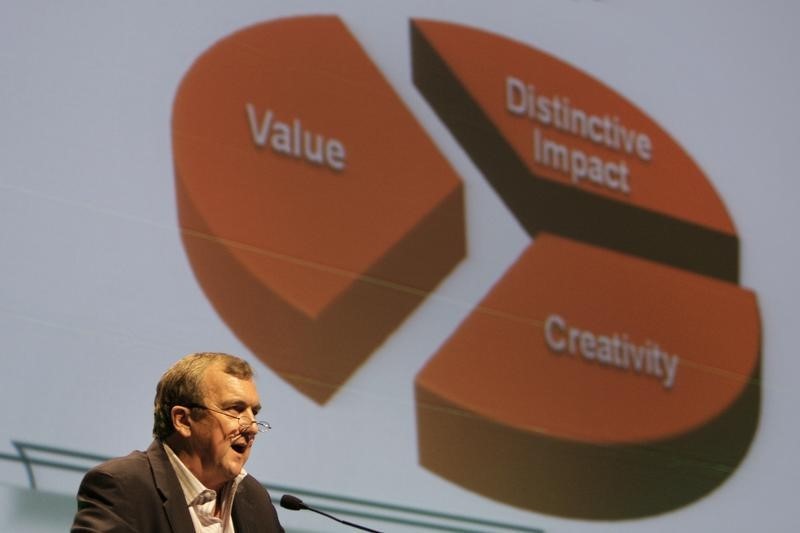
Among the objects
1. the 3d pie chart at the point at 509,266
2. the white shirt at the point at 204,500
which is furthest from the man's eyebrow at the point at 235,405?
the 3d pie chart at the point at 509,266

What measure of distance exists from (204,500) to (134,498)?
15 centimetres

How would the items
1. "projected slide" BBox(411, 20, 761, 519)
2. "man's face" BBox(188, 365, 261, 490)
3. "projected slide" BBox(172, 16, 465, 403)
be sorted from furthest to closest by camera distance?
1. "projected slide" BBox(411, 20, 761, 519)
2. "projected slide" BBox(172, 16, 465, 403)
3. "man's face" BBox(188, 365, 261, 490)

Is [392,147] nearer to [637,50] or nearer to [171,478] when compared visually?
[637,50]

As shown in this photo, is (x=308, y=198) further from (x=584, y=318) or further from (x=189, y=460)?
(x=189, y=460)

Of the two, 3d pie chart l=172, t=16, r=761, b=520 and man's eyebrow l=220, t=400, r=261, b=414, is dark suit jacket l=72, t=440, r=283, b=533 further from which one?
3d pie chart l=172, t=16, r=761, b=520

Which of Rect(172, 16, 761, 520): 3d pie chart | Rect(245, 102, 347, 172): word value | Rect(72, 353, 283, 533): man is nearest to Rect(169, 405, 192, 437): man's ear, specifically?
Rect(72, 353, 283, 533): man

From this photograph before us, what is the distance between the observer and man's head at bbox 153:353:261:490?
2.03 m

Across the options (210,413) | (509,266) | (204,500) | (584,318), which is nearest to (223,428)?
(210,413)

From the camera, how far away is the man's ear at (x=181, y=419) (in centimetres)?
205

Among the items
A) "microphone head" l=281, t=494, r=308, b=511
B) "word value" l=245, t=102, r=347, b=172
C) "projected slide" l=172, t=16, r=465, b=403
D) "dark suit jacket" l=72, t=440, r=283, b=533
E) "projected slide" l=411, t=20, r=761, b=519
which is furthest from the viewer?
"projected slide" l=411, t=20, r=761, b=519

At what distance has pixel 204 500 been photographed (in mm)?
2090

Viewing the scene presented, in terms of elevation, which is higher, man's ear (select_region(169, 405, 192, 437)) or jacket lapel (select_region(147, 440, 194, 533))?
man's ear (select_region(169, 405, 192, 437))

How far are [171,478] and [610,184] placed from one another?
205cm

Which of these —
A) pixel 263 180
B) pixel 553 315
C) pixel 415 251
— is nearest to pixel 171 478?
pixel 263 180
